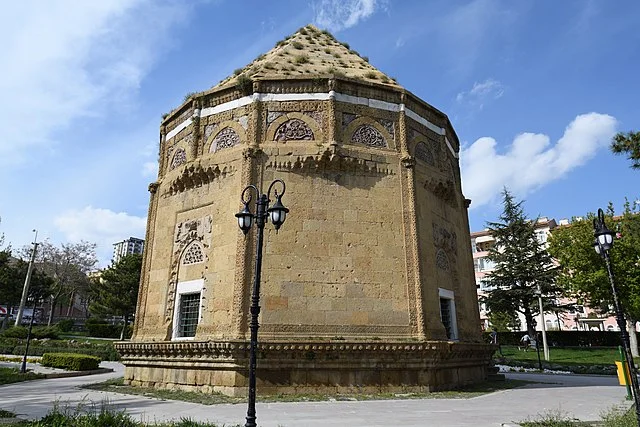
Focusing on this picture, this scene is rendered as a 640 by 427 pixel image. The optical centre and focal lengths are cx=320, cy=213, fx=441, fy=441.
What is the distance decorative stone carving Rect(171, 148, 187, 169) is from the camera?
16.3m

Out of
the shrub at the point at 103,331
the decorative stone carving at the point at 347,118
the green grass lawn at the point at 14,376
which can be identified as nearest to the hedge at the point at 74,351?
the green grass lawn at the point at 14,376

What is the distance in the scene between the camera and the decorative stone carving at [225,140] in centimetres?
1476

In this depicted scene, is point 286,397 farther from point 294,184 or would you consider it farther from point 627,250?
point 627,250

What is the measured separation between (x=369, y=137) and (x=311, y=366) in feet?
Result: 24.9

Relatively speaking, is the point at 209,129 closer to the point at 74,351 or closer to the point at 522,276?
the point at 74,351

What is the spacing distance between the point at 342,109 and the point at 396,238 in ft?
15.3

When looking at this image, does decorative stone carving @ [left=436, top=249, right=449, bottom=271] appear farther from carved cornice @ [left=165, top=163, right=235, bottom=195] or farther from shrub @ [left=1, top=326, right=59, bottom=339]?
shrub @ [left=1, top=326, right=59, bottom=339]

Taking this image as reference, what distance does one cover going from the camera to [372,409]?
9375mm

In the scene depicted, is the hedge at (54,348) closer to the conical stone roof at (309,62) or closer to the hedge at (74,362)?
the hedge at (74,362)

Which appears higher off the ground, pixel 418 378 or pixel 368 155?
pixel 368 155

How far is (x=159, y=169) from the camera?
57.4 ft

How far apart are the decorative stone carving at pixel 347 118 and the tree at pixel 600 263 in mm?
19588

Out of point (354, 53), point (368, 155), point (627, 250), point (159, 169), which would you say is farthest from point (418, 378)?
point (627, 250)

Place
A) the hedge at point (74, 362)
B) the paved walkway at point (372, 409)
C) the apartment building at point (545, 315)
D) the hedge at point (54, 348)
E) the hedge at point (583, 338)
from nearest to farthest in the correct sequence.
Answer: the paved walkway at point (372, 409)
the hedge at point (74, 362)
the hedge at point (54, 348)
the hedge at point (583, 338)
the apartment building at point (545, 315)
